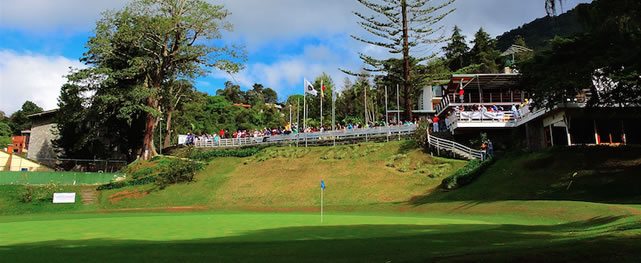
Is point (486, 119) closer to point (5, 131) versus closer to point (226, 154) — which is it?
point (226, 154)

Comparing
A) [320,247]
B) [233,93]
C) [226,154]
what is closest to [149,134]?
[226,154]

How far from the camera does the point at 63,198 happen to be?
37.3 m

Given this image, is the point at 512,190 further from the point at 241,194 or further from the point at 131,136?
the point at 131,136

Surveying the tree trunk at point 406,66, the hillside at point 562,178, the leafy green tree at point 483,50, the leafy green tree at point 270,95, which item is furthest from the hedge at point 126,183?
the leafy green tree at point 270,95

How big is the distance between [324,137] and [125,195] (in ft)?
61.5

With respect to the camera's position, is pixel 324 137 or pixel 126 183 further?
pixel 324 137

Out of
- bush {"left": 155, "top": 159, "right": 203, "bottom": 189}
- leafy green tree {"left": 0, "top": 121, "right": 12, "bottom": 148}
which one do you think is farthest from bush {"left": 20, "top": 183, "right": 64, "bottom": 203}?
leafy green tree {"left": 0, "top": 121, "right": 12, "bottom": 148}

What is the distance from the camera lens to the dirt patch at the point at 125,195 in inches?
1512

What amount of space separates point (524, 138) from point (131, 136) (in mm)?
41876

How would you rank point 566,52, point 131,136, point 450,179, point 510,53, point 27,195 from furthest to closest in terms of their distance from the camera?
point 510,53, point 131,136, point 27,195, point 450,179, point 566,52

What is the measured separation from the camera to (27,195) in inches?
1446

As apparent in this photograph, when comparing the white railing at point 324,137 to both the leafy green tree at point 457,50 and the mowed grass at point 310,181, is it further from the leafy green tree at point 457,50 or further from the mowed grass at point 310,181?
the leafy green tree at point 457,50

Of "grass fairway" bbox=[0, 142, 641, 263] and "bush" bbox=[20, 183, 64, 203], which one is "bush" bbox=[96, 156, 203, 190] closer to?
"grass fairway" bbox=[0, 142, 641, 263]

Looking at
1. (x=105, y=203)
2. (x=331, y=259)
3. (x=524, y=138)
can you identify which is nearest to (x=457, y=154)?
(x=524, y=138)
